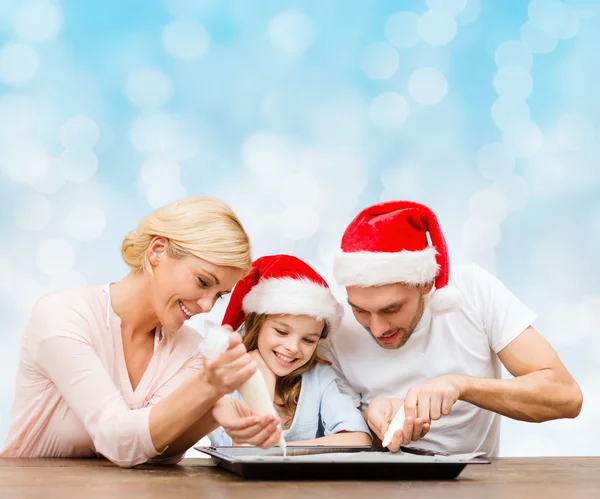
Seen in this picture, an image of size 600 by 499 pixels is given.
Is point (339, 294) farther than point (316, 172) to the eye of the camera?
No

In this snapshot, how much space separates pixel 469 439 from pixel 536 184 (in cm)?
180

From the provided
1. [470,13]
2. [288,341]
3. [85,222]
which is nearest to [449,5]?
[470,13]

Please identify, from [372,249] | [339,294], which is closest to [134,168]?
[339,294]

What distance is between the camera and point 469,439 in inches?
94.2

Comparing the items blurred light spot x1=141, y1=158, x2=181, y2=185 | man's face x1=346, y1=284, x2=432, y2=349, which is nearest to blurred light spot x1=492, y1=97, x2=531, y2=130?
blurred light spot x1=141, y1=158, x2=181, y2=185

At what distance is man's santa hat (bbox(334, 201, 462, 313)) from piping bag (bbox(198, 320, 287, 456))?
0.63 m

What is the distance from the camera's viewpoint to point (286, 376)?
2.37 metres

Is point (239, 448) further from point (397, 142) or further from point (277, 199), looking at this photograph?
point (397, 142)

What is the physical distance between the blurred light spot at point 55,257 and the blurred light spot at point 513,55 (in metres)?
2.18

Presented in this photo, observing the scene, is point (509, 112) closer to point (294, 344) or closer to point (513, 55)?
point (513, 55)

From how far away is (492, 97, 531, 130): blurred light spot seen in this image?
12.7 ft

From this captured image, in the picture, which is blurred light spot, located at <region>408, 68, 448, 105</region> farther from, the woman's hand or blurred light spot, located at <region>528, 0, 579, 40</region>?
the woman's hand

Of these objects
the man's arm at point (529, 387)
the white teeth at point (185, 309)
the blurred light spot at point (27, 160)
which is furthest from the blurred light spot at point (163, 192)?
the man's arm at point (529, 387)

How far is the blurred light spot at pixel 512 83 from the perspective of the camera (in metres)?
3.89
